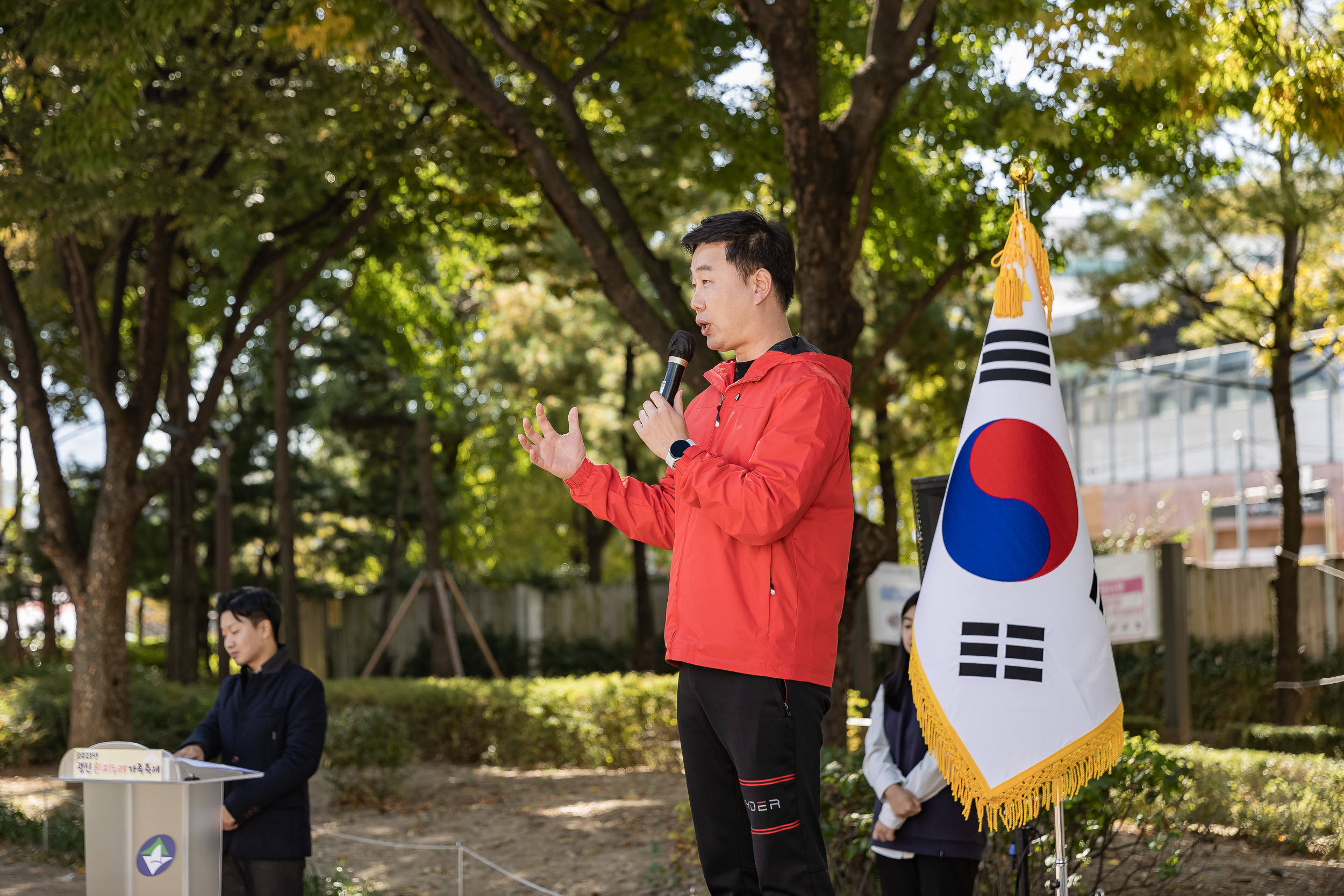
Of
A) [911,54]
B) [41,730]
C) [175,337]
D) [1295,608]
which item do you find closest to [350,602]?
[175,337]

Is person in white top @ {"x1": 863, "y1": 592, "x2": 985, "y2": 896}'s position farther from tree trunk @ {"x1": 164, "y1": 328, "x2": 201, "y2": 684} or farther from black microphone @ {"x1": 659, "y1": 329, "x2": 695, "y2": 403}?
tree trunk @ {"x1": 164, "y1": 328, "x2": 201, "y2": 684}

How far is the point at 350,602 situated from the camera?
26.8 metres

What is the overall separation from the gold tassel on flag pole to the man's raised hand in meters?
1.62

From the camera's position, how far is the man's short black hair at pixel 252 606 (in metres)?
4.92

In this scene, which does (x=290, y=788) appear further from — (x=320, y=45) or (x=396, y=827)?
(x=396, y=827)

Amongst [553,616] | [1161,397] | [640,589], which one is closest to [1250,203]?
[640,589]

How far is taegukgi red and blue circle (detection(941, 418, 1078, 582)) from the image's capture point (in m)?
3.64

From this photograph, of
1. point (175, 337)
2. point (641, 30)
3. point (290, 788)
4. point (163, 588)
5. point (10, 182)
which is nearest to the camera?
point (290, 788)

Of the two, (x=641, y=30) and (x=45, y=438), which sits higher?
(x=641, y=30)

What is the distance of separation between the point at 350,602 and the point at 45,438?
1513 cm

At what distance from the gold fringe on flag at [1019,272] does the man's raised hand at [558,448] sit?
63.5 inches

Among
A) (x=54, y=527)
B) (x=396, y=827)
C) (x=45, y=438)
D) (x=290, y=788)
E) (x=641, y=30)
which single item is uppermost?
(x=641, y=30)

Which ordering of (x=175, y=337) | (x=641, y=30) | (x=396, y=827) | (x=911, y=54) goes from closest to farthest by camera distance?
(x=911, y=54), (x=641, y=30), (x=396, y=827), (x=175, y=337)

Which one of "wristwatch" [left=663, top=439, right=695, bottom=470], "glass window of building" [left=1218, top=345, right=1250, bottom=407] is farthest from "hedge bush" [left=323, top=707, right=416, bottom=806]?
"glass window of building" [left=1218, top=345, right=1250, bottom=407]
